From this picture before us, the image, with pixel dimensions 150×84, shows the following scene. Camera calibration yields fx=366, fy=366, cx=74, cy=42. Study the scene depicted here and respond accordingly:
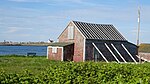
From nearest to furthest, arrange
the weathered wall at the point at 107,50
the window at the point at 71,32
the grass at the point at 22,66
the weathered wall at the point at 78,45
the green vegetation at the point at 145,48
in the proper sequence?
1. the grass at the point at 22,66
2. the weathered wall at the point at 107,50
3. the weathered wall at the point at 78,45
4. the window at the point at 71,32
5. the green vegetation at the point at 145,48

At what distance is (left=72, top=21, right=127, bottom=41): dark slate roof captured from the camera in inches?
2043

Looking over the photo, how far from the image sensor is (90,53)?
5028cm

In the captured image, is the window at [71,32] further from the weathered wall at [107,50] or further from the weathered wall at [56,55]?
the weathered wall at [107,50]

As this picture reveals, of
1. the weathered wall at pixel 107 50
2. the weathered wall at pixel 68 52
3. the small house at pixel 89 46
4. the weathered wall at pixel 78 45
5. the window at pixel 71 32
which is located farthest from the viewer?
the window at pixel 71 32

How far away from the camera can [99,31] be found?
179 feet

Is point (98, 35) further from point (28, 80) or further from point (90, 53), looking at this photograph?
point (28, 80)

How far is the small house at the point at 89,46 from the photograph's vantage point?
50.5 metres

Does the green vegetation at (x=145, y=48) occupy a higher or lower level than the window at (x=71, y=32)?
lower

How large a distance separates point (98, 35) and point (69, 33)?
4.21 metres

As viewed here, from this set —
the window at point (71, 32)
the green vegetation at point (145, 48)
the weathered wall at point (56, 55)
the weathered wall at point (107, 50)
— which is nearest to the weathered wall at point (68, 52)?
the weathered wall at point (56, 55)

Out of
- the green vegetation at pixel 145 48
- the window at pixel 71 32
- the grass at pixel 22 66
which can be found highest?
the window at pixel 71 32

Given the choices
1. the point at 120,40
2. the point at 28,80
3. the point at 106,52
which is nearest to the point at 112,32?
the point at 120,40

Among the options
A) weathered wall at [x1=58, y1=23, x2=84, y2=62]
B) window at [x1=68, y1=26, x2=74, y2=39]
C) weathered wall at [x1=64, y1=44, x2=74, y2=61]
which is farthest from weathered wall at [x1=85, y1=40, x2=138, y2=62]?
window at [x1=68, y1=26, x2=74, y2=39]

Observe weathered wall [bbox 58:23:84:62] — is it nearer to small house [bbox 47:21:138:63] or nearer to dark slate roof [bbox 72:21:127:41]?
small house [bbox 47:21:138:63]
